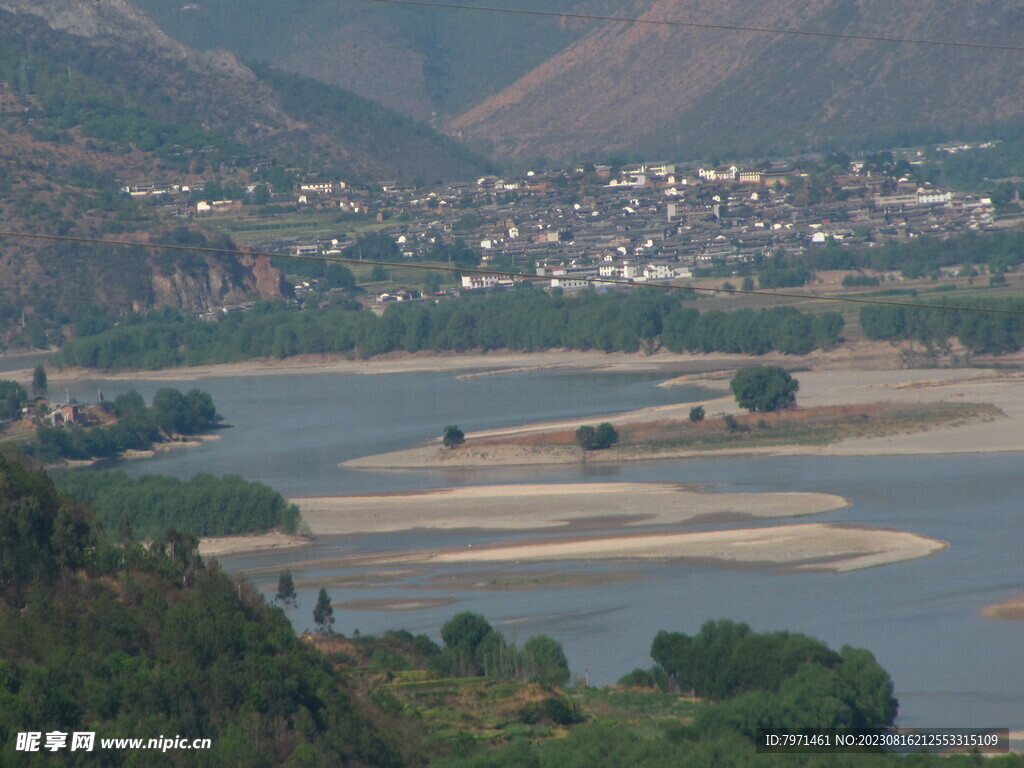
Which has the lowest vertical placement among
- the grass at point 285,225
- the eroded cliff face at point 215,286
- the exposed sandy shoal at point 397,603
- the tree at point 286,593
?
the exposed sandy shoal at point 397,603

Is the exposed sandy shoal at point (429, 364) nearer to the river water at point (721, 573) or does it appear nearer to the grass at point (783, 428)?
the river water at point (721, 573)

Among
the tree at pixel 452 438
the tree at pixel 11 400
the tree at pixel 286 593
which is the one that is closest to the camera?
the tree at pixel 286 593

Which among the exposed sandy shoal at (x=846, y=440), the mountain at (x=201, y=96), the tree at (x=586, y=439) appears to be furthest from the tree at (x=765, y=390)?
the mountain at (x=201, y=96)

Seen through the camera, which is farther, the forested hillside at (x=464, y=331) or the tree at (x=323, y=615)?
the forested hillside at (x=464, y=331)

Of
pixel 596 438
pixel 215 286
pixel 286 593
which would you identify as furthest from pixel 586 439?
pixel 215 286

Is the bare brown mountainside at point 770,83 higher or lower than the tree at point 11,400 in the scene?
higher

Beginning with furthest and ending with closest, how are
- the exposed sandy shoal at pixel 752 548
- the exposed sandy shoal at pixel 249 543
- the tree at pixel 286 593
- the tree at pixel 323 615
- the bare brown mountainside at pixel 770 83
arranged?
the bare brown mountainside at pixel 770 83
the exposed sandy shoal at pixel 249 543
the exposed sandy shoal at pixel 752 548
the tree at pixel 286 593
the tree at pixel 323 615

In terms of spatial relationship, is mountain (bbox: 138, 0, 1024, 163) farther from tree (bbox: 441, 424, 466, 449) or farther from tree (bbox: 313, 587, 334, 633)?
tree (bbox: 313, 587, 334, 633)

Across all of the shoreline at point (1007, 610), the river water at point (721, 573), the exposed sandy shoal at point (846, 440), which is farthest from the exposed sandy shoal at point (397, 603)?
the exposed sandy shoal at point (846, 440)
